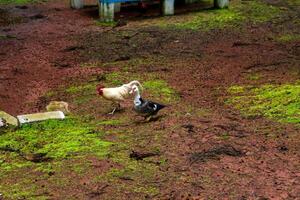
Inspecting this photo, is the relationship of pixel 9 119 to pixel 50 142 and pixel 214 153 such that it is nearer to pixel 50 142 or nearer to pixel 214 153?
pixel 50 142

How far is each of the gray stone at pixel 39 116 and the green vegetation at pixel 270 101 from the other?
6.37 feet

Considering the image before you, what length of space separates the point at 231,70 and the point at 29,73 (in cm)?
287

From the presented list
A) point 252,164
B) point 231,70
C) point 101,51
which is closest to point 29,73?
point 101,51

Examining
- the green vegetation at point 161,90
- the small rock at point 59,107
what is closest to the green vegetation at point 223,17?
the green vegetation at point 161,90

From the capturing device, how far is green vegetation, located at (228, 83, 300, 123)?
239 inches

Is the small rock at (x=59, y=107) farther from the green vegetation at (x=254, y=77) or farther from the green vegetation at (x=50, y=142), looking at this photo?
the green vegetation at (x=254, y=77)

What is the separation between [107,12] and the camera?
11758 mm

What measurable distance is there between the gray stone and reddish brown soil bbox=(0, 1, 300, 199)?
57 centimetres

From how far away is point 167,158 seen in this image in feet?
16.4

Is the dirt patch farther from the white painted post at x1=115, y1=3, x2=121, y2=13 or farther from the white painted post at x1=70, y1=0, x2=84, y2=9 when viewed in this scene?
the white painted post at x1=70, y1=0, x2=84, y2=9

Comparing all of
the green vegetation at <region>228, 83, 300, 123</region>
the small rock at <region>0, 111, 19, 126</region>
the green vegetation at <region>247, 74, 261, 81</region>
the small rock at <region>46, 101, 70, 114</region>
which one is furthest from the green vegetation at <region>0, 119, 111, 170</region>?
the green vegetation at <region>247, 74, 261, 81</region>

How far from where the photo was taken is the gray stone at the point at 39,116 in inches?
242

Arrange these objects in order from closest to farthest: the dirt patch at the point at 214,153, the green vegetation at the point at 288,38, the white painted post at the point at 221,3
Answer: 1. the dirt patch at the point at 214,153
2. the green vegetation at the point at 288,38
3. the white painted post at the point at 221,3

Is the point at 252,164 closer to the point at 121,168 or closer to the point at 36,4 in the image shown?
the point at 121,168
